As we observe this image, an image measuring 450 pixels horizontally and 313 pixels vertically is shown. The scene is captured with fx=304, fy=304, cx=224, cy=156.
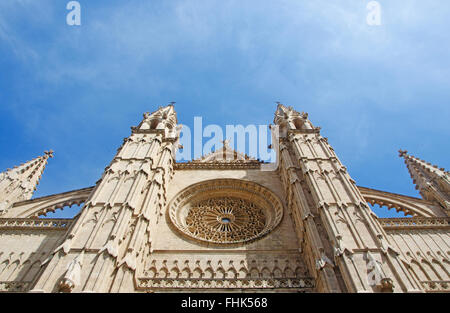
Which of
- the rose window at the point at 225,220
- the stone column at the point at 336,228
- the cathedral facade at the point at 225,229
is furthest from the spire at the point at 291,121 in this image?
the rose window at the point at 225,220

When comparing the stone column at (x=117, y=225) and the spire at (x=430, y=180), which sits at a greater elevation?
the spire at (x=430, y=180)

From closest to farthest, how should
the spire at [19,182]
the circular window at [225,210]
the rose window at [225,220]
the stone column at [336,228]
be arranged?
1. the stone column at [336,228]
2. the rose window at [225,220]
3. the circular window at [225,210]
4. the spire at [19,182]

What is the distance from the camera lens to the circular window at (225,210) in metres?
15.2

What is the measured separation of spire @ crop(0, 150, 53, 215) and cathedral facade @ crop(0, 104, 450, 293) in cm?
8

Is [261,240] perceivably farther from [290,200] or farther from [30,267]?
[30,267]

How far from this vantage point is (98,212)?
494 inches

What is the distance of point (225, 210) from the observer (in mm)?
17125

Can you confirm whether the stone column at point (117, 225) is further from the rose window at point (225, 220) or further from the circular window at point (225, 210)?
the rose window at point (225, 220)

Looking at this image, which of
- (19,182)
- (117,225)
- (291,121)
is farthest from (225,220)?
(19,182)

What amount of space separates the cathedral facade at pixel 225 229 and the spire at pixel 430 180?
8 centimetres

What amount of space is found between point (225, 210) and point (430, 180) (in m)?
11.9

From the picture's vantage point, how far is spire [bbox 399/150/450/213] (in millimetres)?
16234
